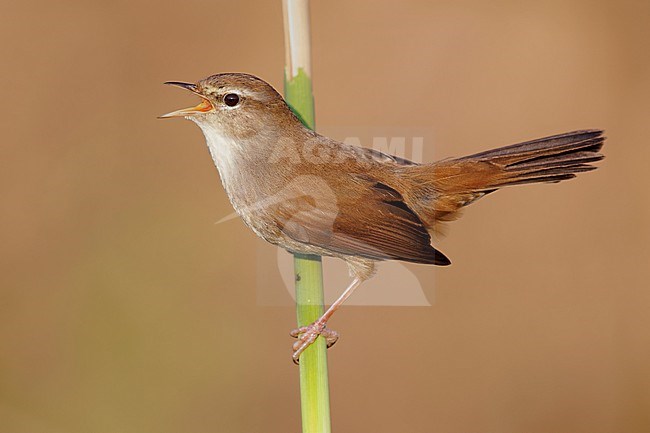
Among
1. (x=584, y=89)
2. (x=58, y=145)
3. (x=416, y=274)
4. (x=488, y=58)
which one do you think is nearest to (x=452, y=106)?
(x=488, y=58)

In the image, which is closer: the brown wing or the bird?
the bird

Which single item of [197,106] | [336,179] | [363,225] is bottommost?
[363,225]

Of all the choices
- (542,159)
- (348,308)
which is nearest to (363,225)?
(542,159)

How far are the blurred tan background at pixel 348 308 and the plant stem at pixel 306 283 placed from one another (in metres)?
1.72

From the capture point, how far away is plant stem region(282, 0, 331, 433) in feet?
5.99

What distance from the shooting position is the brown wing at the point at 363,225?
7.88 ft

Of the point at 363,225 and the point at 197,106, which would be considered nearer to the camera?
the point at 197,106

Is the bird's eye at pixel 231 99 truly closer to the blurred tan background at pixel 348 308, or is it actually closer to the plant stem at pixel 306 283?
the plant stem at pixel 306 283

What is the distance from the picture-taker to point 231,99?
2.18 meters

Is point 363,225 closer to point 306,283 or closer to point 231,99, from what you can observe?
point 306,283

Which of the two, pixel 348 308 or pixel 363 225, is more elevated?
pixel 363 225

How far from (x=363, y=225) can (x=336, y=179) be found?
18 centimetres

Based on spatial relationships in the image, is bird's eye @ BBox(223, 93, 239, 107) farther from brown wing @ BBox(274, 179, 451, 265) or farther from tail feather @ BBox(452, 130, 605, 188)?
tail feather @ BBox(452, 130, 605, 188)

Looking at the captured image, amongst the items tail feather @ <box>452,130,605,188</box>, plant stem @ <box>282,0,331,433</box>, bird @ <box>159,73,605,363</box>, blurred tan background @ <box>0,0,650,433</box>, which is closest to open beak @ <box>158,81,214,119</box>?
bird @ <box>159,73,605,363</box>
